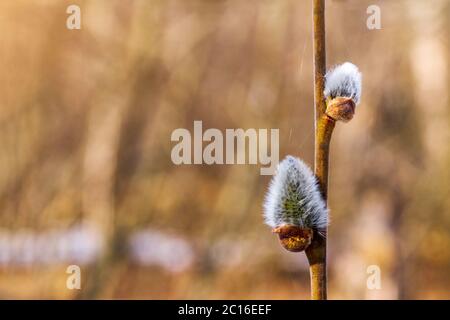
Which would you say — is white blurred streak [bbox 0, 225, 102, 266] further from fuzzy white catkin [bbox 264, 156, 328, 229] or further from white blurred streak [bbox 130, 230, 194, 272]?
fuzzy white catkin [bbox 264, 156, 328, 229]

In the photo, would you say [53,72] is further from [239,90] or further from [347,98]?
[347,98]

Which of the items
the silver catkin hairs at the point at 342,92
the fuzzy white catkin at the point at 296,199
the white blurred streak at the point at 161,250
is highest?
the silver catkin hairs at the point at 342,92

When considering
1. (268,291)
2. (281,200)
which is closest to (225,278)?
(268,291)

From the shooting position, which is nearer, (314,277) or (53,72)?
(314,277)

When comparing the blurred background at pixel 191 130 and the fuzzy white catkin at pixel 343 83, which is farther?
the blurred background at pixel 191 130

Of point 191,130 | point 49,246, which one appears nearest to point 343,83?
point 191,130

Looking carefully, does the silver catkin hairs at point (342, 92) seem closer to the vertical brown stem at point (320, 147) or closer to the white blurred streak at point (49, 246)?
the vertical brown stem at point (320, 147)

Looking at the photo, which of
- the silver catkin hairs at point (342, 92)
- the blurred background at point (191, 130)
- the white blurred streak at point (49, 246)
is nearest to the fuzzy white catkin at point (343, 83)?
the silver catkin hairs at point (342, 92)
